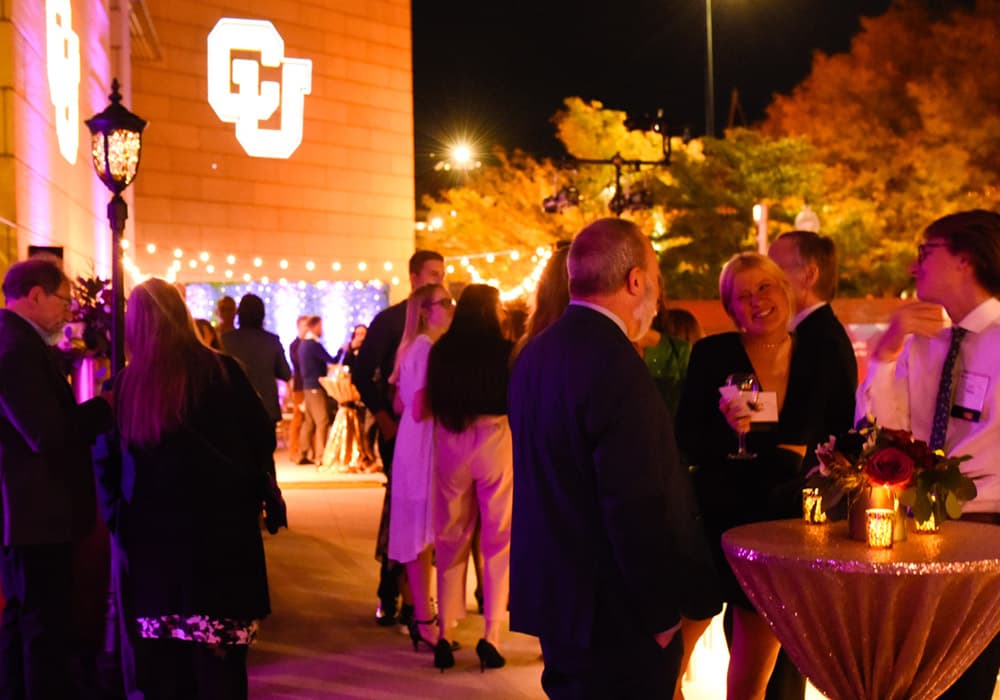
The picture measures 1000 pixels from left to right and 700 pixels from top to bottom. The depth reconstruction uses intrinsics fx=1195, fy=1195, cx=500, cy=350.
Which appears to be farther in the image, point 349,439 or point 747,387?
point 349,439

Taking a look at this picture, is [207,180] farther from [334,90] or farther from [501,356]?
[501,356]

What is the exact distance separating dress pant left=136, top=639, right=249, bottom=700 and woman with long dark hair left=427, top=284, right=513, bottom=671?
171cm

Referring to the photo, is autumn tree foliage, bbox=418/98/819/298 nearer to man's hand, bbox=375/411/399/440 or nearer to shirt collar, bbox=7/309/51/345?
man's hand, bbox=375/411/399/440

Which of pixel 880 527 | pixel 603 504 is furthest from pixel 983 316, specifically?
pixel 603 504

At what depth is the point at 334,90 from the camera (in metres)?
21.5

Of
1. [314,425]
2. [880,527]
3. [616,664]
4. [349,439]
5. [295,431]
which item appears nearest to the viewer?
[616,664]

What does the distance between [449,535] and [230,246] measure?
15.1 metres

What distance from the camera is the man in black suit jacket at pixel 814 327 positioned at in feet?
13.6

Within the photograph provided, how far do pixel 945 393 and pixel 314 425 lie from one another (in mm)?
12521

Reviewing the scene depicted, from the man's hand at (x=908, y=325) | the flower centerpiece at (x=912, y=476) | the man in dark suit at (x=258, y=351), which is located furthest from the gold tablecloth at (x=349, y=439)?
the flower centerpiece at (x=912, y=476)

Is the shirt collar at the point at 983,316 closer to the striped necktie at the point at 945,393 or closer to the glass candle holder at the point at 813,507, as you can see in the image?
the striped necktie at the point at 945,393

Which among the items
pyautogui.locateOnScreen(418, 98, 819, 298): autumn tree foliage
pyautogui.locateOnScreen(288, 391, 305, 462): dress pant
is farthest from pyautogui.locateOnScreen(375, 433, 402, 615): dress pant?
pyautogui.locateOnScreen(418, 98, 819, 298): autumn tree foliage

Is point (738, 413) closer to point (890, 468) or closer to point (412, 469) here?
point (890, 468)

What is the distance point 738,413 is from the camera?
3.79m
